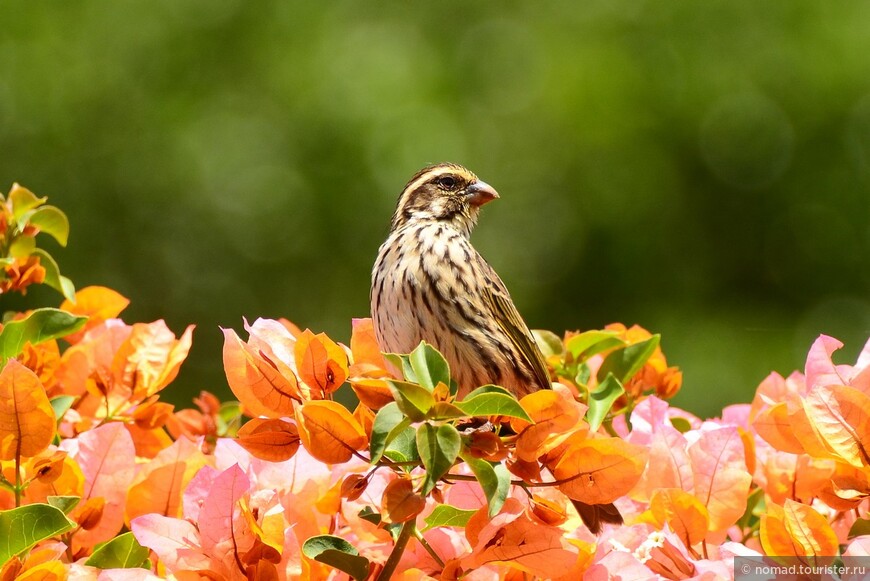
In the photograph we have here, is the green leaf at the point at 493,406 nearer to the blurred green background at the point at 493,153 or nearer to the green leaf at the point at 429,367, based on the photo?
the green leaf at the point at 429,367

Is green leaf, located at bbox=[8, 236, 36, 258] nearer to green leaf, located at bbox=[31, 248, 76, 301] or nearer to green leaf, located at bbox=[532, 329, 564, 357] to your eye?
green leaf, located at bbox=[31, 248, 76, 301]

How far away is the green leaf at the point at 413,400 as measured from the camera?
1.20 meters

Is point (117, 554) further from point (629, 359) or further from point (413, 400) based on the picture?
point (629, 359)

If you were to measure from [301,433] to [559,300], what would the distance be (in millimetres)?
7694

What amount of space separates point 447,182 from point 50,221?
1.50m

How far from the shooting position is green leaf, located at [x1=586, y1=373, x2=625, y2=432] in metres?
1.80

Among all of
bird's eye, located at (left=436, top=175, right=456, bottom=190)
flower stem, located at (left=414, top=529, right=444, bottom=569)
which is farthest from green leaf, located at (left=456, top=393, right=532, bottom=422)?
bird's eye, located at (left=436, top=175, right=456, bottom=190)

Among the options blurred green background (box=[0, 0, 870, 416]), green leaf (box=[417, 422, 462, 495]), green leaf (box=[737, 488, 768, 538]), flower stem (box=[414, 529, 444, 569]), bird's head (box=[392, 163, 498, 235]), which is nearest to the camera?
green leaf (box=[417, 422, 462, 495])

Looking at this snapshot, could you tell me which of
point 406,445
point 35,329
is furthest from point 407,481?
point 35,329

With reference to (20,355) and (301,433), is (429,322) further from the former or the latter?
(301,433)

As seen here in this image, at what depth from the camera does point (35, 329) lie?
5.75 feet

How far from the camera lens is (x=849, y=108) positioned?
28.6 feet

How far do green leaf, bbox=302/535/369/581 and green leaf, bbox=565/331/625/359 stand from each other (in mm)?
859

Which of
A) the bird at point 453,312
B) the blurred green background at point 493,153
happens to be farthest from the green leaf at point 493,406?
the blurred green background at point 493,153
